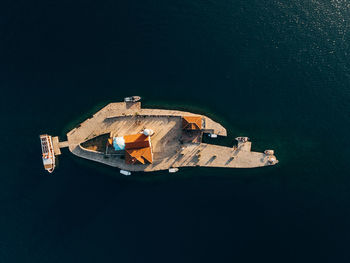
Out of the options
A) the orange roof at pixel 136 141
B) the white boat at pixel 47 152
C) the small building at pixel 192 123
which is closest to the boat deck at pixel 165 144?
the small building at pixel 192 123

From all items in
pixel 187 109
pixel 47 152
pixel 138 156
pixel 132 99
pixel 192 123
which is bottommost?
pixel 47 152

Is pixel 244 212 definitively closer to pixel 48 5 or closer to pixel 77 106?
pixel 77 106

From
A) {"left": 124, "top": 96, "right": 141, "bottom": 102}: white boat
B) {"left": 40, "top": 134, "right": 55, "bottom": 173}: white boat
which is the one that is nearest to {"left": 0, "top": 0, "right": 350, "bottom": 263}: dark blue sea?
{"left": 124, "top": 96, "right": 141, "bottom": 102}: white boat

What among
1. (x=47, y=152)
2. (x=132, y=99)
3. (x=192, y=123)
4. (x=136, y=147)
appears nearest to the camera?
(x=136, y=147)

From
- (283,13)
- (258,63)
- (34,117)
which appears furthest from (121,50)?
(283,13)

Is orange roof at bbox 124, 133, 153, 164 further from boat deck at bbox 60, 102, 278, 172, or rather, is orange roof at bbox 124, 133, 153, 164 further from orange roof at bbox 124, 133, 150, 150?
boat deck at bbox 60, 102, 278, 172

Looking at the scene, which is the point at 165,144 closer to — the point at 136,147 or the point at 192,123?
the point at 136,147

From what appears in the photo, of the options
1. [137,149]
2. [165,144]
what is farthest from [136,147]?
[165,144]
